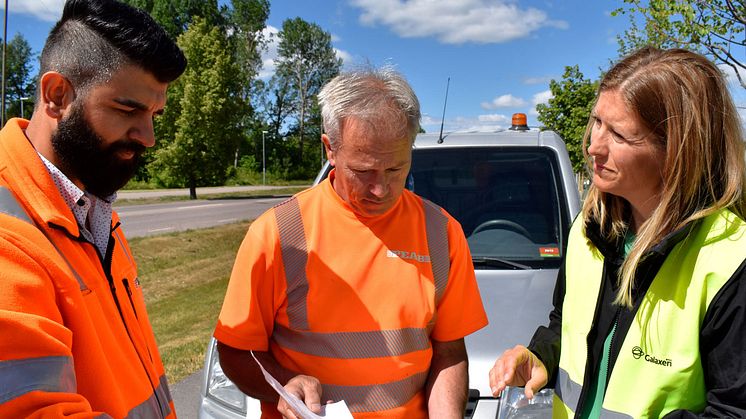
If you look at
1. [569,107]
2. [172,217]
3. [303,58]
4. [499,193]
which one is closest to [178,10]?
[303,58]

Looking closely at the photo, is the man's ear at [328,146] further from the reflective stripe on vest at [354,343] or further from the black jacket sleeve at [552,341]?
the black jacket sleeve at [552,341]

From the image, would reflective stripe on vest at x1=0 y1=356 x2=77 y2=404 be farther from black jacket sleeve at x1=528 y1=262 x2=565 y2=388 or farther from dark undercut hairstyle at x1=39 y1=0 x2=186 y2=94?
black jacket sleeve at x1=528 y1=262 x2=565 y2=388

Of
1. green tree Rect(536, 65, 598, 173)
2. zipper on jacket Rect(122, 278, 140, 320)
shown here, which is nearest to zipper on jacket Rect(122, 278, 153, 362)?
zipper on jacket Rect(122, 278, 140, 320)

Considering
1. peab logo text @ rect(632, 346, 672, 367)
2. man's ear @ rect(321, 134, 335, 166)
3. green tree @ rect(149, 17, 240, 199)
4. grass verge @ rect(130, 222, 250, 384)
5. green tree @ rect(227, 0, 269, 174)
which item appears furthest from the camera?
green tree @ rect(227, 0, 269, 174)

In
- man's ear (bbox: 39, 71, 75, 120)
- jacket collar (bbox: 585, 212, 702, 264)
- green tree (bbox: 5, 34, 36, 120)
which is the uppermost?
green tree (bbox: 5, 34, 36, 120)

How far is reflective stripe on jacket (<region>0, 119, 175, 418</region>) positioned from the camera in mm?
1142

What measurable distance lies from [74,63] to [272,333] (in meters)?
1.00

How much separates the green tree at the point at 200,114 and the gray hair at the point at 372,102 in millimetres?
34241

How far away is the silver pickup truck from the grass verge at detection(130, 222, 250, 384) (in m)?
2.99

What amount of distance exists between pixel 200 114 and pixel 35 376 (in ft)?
116

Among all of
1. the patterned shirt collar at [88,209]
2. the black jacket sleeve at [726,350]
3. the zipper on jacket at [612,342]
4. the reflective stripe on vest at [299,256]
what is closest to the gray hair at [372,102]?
the reflective stripe on vest at [299,256]

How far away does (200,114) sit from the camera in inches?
1377

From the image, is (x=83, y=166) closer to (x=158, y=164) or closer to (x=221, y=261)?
(x=221, y=261)

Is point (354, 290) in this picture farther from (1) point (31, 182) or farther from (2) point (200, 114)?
(2) point (200, 114)
